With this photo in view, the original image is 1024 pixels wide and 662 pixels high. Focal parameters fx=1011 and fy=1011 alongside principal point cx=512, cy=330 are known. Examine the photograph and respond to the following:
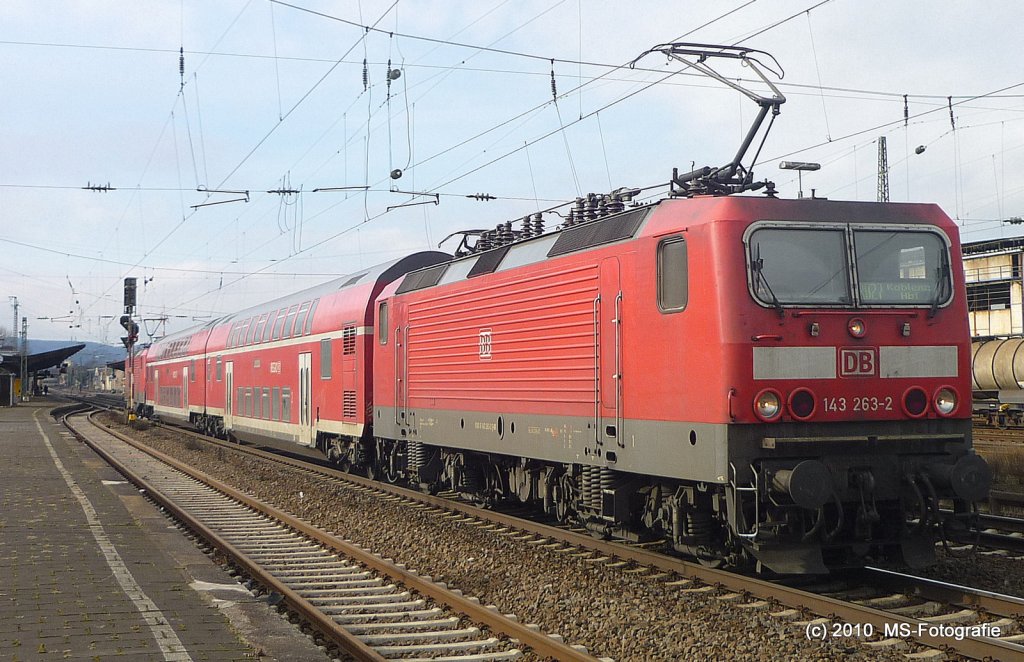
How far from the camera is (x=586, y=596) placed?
30.0 ft

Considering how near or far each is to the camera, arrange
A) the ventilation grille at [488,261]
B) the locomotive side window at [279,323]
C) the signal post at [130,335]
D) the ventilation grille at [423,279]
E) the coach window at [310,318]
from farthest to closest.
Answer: the signal post at [130,335]
the locomotive side window at [279,323]
the coach window at [310,318]
the ventilation grille at [423,279]
the ventilation grille at [488,261]

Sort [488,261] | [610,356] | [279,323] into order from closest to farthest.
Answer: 1. [610,356]
2. [488,261]
3. [279,323]

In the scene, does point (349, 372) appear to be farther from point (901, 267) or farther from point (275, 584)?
point (901, 267)

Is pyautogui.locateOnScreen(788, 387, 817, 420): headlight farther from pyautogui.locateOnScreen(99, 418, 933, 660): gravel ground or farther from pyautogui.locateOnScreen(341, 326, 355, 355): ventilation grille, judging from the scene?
pyautogui.locateOnScreen(341, 326, 355, 355): ventilation grille

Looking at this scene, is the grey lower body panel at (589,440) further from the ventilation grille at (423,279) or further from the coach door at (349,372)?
the coach door at (349,372)

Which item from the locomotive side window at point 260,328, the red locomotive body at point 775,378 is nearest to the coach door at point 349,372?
the locomotive side window at point 260,328

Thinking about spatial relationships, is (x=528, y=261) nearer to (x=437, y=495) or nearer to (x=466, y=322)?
(x=466, y=322)

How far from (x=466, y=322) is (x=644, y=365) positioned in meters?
4.85

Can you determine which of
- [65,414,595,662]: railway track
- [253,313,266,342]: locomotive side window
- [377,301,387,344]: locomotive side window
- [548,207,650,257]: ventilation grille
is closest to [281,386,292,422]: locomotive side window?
[253,313,266,342]: locomotive side window

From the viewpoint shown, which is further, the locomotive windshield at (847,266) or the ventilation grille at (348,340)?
the ventilation grille at (348,340)

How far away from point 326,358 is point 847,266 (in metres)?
14.6

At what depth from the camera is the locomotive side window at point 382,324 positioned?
18078mm

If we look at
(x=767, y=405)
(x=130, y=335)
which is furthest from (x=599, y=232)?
(x=130, y=335)

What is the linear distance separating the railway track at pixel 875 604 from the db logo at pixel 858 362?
6.27 feet
